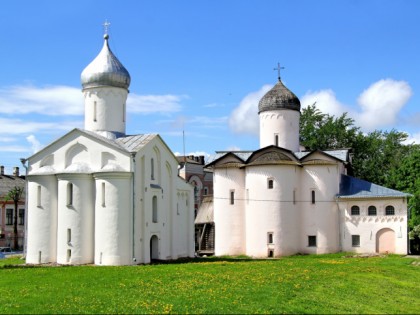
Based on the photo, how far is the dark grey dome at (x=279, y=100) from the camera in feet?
132

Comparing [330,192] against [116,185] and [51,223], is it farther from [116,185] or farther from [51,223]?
[51,223]

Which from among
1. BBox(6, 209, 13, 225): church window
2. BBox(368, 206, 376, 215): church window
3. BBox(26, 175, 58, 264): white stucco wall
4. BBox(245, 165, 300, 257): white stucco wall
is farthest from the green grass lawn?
BBox(6, 209, 13, 225): church window

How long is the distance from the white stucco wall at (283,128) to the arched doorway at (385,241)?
27.1 ft

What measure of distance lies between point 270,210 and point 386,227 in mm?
7294

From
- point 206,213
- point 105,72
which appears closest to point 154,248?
point 105,72

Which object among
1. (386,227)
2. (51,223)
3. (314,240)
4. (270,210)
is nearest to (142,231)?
(51,223)

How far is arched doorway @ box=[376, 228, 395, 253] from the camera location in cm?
3634

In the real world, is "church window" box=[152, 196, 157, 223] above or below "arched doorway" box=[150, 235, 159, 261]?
above

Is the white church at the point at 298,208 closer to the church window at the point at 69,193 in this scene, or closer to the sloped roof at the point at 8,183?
the church window at the point at 69,193

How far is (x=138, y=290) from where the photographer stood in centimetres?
1752

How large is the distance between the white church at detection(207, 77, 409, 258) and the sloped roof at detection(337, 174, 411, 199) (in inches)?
2.4

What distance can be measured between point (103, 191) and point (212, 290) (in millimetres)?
13010

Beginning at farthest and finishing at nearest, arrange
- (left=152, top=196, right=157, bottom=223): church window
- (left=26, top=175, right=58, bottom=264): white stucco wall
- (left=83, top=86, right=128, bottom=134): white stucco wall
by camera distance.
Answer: (left=83, top=86, right=128, bottom=134): white stucco wall < (left=152, top=196, right=157, bottom=223): church window < (left=26, top=175, right=58, bottom=264): white stucco wall

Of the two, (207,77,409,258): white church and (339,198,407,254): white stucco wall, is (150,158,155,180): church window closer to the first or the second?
(207,77,409,258): white church
